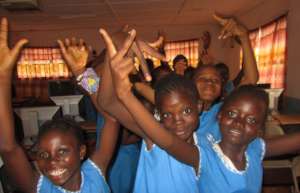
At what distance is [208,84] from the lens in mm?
1892

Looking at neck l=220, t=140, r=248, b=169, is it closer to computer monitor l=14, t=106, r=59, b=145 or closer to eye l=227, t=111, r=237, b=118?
eye l=227, t=111, r=237, b=118

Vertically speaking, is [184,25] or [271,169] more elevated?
[184,25]

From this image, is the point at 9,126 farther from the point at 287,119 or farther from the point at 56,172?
the point at 287,119

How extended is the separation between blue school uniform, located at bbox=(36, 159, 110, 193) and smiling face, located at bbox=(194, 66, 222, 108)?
802 mm

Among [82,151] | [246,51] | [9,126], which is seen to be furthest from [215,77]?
[9,126]

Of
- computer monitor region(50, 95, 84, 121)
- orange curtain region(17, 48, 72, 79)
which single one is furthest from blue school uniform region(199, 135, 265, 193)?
orange curtain region(17, 48, 72, 79)

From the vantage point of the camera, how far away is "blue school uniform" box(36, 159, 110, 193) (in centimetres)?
122

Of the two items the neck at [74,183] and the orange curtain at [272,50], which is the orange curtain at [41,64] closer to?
the orange curtain at [272,50]

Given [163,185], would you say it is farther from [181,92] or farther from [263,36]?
[263,36]

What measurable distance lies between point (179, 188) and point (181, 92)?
37cm

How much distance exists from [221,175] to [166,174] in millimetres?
217

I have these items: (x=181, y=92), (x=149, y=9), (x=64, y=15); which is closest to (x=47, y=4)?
(x=64, y=15)

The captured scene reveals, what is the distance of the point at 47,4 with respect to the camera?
18.8 feet

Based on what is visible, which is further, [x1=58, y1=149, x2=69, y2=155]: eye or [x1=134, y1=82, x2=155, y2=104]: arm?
[x1=134, y1=82, x2=155, y2=104]: arm
